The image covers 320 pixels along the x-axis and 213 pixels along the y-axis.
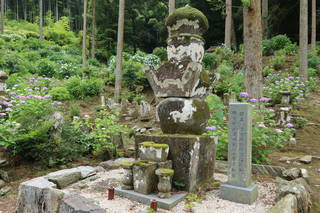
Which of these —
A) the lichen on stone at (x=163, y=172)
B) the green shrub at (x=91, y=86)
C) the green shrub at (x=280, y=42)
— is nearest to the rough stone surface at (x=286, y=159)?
the lichen on stone at (x=163, y=172)

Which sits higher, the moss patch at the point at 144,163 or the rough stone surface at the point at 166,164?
the moss patch at the point at 144,163

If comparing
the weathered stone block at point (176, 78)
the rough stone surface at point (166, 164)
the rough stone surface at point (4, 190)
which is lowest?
the rough stone surface at point (4, 190)

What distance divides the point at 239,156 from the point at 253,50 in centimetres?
469

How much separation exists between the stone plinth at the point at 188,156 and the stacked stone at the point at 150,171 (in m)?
0.15

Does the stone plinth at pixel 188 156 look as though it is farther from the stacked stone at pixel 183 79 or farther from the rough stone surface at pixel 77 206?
the rough stone surface at pixel 77 206

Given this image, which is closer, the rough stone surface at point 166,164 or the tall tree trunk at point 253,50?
the rough stone surface at point 166,164

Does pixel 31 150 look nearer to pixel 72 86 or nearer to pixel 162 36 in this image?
pixel 72 86

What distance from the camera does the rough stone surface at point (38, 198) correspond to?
3.60 meters

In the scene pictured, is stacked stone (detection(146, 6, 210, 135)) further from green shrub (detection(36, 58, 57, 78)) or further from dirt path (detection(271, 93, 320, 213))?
green shrub (detection(36, 58, 57, 78))

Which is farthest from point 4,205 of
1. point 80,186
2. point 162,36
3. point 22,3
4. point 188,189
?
point 22,3

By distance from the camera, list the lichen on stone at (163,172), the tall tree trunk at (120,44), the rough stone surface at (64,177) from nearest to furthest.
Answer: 1. the lichen on stone at (163,172)
2. the rough stone surface at (64,177)
3. the tall tree trunk at (120,44)

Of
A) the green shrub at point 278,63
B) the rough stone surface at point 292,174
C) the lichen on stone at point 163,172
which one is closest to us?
the lichen on stone at point 163,172

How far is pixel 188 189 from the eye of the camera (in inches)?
160

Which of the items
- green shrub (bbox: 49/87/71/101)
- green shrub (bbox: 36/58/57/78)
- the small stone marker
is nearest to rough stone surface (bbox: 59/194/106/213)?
the small stone marker
